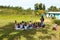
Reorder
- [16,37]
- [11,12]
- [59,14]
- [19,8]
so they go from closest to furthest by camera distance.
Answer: [16,37] < [11,12] < [19,8] < [59,14]

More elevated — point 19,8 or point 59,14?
point 19,8

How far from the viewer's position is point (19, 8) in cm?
3562

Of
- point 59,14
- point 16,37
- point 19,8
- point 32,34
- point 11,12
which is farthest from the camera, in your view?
point 59,14

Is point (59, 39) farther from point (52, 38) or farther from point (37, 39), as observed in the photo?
point (37, 39)

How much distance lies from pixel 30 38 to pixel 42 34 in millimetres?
1088

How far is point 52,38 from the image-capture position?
13086mm

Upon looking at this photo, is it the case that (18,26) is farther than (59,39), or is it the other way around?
(18,26)

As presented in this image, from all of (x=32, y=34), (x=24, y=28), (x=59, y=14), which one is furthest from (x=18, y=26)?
(x=59, y=14)

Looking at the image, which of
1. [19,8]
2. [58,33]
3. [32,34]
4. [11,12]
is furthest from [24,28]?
[19,8]

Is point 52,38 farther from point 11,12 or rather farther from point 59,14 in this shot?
point 59,14

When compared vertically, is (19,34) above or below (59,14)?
above

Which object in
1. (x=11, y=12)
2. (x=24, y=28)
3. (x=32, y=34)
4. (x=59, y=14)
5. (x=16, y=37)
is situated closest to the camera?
(x=16, y=37)

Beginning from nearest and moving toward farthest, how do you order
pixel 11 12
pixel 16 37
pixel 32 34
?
pixel 16 37 → pixel 32 34 → pixel 11 12

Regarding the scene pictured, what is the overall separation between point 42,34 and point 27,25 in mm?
2200
